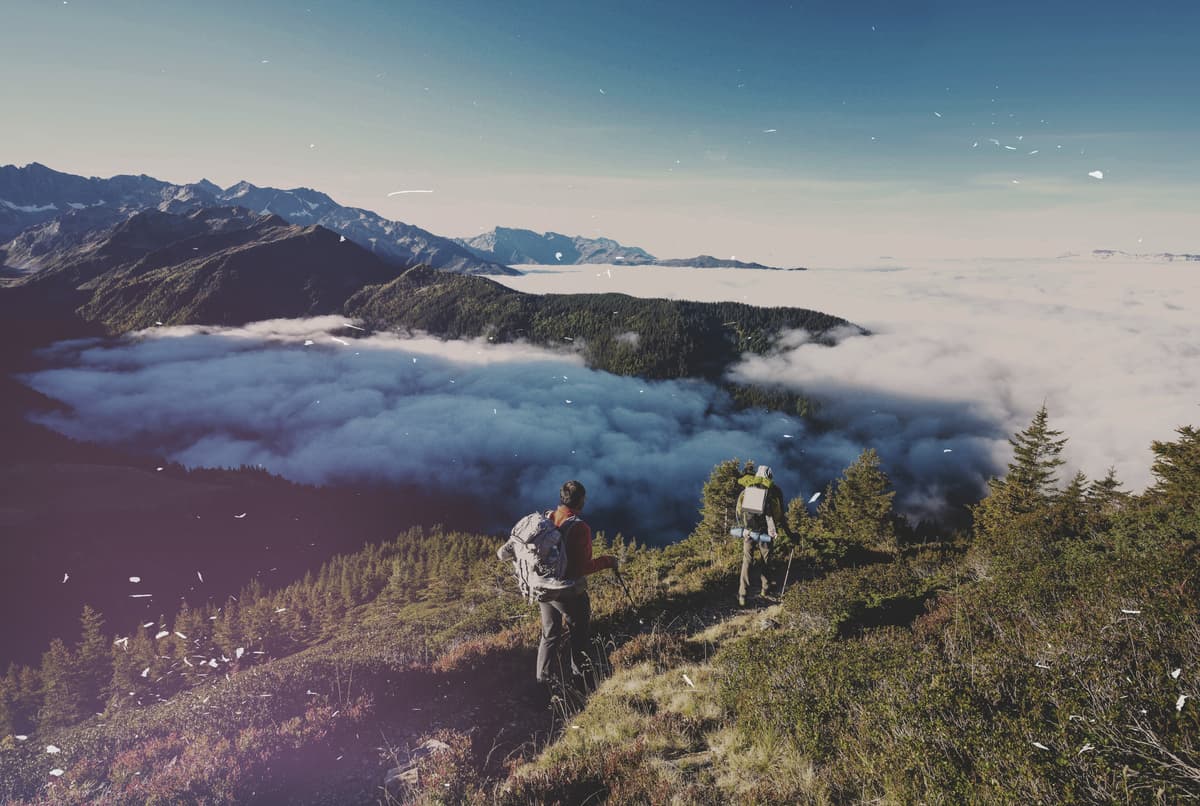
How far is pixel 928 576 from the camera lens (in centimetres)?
995

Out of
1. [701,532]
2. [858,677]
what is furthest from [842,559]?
[701,532]

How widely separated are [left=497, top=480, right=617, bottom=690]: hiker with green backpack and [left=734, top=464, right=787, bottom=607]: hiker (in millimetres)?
3681

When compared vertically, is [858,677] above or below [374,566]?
above

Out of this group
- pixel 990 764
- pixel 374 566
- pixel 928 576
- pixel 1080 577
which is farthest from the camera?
pixel 374 566

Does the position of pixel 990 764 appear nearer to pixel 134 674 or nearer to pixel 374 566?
pixel 134 674

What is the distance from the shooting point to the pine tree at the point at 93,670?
56.7 m

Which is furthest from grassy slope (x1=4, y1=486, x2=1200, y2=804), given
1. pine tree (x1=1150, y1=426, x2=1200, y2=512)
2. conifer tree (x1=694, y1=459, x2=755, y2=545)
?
conifer tree (x1=694, y1=459, x2=755, y2=545)

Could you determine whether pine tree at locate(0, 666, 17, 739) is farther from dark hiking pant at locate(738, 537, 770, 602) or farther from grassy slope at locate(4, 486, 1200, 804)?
dark hiking pant at locate(738, 537, 770, 602)

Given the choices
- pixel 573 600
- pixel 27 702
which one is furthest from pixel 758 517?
pixel 27 702

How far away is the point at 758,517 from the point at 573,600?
15.5 ft

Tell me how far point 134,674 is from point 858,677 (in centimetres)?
8312

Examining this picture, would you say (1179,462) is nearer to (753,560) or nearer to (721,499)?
(721,499)

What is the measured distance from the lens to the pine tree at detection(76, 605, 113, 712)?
56719 millimetres

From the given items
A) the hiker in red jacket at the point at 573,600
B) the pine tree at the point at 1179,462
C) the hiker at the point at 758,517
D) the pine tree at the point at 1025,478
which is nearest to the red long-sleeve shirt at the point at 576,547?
the hiker in red jacket at the point at 573,600
